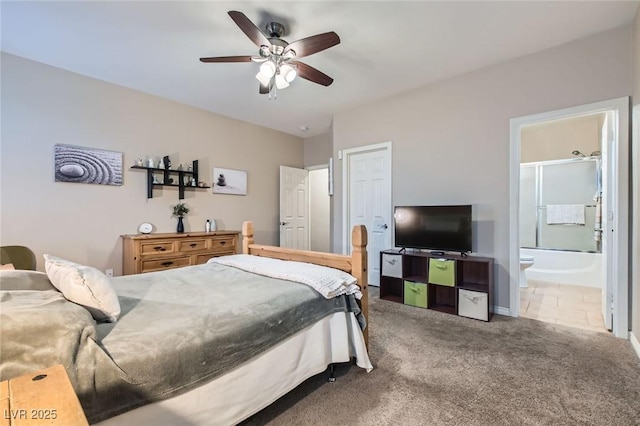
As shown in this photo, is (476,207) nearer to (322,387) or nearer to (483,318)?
(483,318)

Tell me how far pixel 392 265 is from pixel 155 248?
2.90 meters

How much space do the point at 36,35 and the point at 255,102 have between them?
2244 millimetres

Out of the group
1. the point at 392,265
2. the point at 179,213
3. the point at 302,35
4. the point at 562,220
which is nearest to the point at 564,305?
the point at 392,265

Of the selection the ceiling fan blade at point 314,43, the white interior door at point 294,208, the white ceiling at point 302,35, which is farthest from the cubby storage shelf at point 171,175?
the ceiling fan blade at point 314,43

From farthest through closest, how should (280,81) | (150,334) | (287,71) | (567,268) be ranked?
(567,268) < (280,81) < (287,71) < (150,334)

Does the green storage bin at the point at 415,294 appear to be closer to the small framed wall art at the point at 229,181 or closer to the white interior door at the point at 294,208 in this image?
the white interior door at the point at 294,208

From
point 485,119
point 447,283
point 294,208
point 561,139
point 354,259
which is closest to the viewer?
point 354,259

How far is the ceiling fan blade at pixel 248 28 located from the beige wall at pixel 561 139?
4578 mm

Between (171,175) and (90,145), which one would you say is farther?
(171,175)

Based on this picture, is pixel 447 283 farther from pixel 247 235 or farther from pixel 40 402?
pixel 40 402

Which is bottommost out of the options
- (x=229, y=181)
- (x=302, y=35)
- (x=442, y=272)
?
(x=442, y=272)

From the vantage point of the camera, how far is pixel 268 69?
2371 millimetres

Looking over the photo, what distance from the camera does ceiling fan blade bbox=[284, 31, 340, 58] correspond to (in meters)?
2.07

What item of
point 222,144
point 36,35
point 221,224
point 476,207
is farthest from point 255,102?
point 476,207
